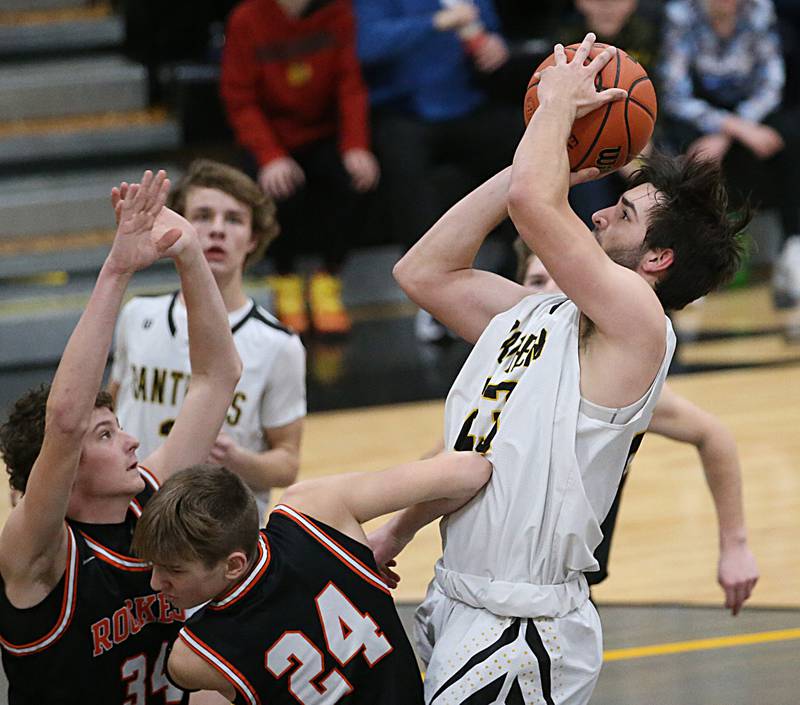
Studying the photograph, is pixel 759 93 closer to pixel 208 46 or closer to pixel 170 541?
pixel 208 46

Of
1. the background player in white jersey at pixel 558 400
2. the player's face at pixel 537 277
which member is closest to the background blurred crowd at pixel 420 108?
the player's face at pixel 537 277

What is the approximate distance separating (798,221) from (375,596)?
20.1 ft

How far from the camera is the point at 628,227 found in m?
2.78

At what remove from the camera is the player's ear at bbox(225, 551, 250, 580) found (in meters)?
2.49

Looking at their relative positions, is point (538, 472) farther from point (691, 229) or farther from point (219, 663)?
point (219, 663)

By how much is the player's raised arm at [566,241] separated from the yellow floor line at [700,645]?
5.94 feet

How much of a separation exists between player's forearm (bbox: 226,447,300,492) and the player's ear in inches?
44.7

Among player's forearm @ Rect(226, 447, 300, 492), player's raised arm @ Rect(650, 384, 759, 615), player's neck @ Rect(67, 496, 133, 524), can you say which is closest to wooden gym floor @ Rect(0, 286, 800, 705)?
player's raised arm @ Rect(650, 384, 759, 615)

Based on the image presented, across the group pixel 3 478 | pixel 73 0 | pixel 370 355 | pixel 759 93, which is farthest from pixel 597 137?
pixel 73 0

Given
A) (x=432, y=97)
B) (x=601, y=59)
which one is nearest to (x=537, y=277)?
(x=601, y=59)

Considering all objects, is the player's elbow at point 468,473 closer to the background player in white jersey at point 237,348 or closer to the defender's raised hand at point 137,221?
the defender's raised hand at point 137,221

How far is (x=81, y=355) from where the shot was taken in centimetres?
261

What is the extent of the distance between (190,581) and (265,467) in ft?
4.39

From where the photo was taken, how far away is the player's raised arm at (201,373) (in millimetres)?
3062
